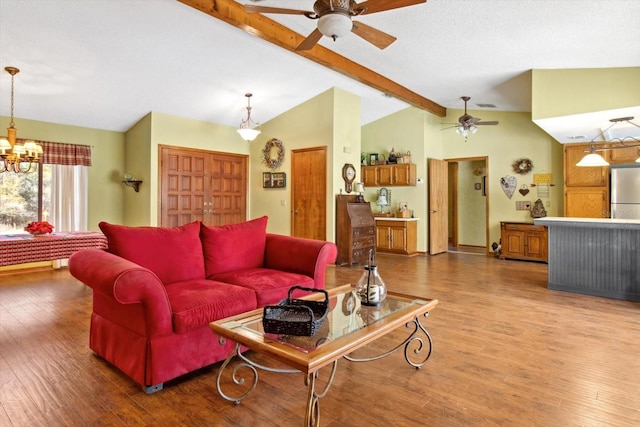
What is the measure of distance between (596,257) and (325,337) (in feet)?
13.5

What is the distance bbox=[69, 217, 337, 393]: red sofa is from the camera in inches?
83.8

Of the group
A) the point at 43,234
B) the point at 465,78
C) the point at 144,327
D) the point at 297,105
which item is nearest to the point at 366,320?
the point at 144,327

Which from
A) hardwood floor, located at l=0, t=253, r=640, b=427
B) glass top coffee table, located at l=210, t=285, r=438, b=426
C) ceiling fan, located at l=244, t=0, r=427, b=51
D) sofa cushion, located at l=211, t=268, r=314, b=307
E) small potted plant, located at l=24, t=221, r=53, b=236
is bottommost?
hardwood floor, located at l=0, t=253, r=640, b=427

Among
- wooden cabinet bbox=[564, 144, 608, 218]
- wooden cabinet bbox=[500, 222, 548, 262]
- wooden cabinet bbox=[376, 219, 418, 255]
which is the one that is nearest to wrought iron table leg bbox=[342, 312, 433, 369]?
wooden cabinet bbox=[376, 219, 418, 255]

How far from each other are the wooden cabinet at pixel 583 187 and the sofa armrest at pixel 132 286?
6.70 m

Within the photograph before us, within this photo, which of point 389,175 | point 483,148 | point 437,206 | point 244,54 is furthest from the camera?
point 437,206

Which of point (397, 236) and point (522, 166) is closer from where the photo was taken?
point (522, 166)

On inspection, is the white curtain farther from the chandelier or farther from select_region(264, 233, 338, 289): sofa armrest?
select_region(264, 233, 338, 289): sofa armrest

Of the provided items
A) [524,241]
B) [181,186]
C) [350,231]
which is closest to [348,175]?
[350,231]

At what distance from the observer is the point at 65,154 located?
599cm

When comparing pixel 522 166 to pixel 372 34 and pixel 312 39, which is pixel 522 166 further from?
pixel 312 39

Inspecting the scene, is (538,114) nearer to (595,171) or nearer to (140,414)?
(595,171)

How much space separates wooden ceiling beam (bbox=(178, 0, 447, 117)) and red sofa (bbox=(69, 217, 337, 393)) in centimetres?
208

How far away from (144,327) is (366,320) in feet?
4.16
